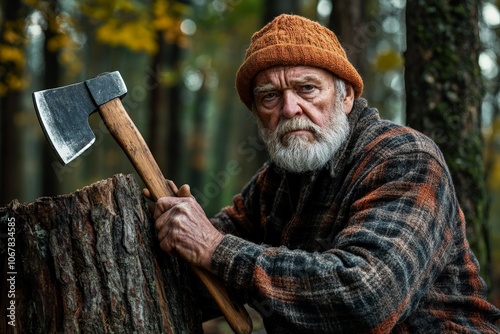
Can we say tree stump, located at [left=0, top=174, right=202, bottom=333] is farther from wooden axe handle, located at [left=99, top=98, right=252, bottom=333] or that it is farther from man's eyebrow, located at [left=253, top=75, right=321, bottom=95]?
man's eyebrow, located at [left=253, top=75, right=321, bottom=95]

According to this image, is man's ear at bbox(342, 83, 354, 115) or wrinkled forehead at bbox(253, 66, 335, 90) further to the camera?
man's ear at bbox(342, 83, 354, 115)

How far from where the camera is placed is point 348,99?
3.24m

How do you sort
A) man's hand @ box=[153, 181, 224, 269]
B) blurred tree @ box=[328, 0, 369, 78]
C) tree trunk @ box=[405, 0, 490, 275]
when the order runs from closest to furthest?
man's hand @ box=[153, 181, 224, 269] < tree trunk @ box=[405, 0, 490, 275] < blurred tree @ box=[328, 0, 369, 78]

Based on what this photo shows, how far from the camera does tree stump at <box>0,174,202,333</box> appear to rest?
8.07ft

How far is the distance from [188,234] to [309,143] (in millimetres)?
890

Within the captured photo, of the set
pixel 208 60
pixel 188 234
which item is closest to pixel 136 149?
pixel 188 234

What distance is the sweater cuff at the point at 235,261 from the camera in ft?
8.15

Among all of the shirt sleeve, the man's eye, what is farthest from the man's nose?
the shirt sleeve

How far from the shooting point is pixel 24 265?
2504mm

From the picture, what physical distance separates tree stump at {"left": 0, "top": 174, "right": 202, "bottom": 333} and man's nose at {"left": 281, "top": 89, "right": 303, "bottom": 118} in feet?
3.26

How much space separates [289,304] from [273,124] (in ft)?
3.78

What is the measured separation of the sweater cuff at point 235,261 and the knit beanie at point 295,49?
107cm

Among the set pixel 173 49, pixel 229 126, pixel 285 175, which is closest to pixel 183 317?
pixel 285 175

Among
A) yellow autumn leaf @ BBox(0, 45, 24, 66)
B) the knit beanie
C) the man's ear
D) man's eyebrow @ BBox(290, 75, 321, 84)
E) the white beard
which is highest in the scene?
yellow autumn leaf @ BBox(0, 45, 24, 66)
